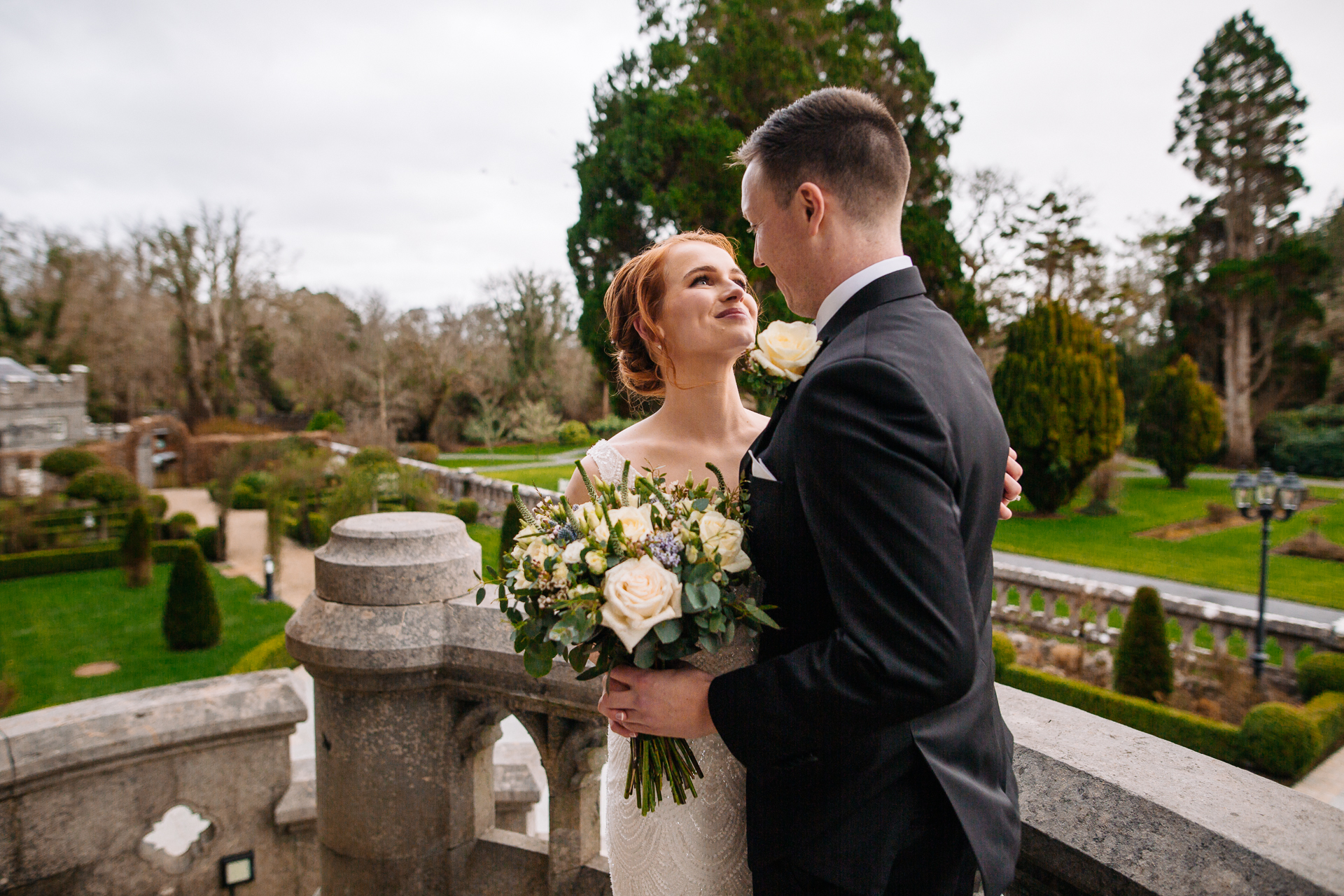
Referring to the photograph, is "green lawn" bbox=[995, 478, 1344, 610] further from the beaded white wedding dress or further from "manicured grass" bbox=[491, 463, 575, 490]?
"manicured grass" bbox=[491, 463, 575, 490]

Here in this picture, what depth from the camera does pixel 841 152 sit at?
4.00ft

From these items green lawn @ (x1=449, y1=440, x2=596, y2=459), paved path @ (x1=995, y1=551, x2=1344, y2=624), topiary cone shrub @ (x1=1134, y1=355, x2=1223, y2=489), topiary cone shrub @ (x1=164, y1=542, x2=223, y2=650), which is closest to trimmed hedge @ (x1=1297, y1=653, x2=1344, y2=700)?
paved path @ (x1=995, y1=551, x2=1344, y2=624)

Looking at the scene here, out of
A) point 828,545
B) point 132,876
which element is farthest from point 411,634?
point 828,545

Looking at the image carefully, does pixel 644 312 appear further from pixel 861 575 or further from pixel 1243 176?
pixel 1243 176

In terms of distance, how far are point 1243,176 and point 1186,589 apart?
2553 cm

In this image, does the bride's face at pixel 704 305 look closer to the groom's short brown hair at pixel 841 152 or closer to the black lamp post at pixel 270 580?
the groom's short brown hair at pixel 841 152

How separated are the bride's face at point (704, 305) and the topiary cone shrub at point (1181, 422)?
2700 cm

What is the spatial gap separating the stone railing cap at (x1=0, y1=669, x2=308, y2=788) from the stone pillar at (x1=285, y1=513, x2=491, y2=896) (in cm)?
53

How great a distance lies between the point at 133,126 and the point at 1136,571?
101 feet

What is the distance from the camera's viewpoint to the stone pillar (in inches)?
86.5

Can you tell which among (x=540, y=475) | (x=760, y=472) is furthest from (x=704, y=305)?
(x=540, y=475)

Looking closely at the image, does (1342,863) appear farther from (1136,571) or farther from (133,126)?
(133,126)

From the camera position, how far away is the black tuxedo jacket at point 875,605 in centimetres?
96

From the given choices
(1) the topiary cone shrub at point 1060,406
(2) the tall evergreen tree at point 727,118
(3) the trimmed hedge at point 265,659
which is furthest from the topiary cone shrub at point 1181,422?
(3) the trimmed hedge at point 265,659
